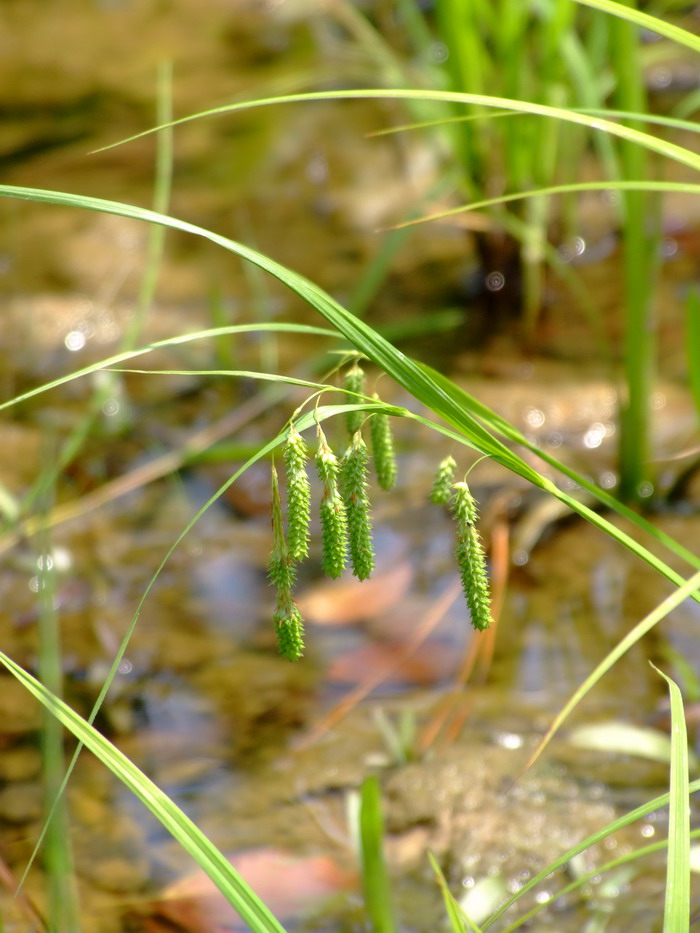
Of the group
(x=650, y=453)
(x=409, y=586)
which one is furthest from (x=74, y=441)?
(x=650, y=453)

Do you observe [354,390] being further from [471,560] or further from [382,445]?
[471,560]

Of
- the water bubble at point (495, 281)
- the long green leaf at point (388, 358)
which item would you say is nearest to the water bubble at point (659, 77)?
the water bubble at point (495, 281)

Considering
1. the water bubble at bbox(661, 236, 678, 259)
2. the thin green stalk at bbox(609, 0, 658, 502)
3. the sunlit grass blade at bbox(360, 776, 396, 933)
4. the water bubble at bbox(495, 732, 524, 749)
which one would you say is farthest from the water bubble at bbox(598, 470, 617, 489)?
the sunlit grass blade at bbox(360, 776, 396, 933)

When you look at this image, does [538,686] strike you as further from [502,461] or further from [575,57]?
[575,57]

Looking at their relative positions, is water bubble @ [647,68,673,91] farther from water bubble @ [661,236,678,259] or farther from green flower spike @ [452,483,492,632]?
green flower spike @ [452,483,492,632]

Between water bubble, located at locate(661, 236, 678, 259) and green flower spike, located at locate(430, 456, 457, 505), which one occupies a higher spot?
water bubble, located at locate(661, 236, 678, 259)

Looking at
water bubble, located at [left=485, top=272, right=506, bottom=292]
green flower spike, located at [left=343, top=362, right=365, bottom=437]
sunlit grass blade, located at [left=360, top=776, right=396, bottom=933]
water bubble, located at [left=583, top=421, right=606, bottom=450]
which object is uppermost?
water bubble, located at [left=485, top=272, right=506, bottom=292]

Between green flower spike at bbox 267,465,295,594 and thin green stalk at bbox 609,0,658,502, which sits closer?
green flower spike at bbox 267,465,295,594
